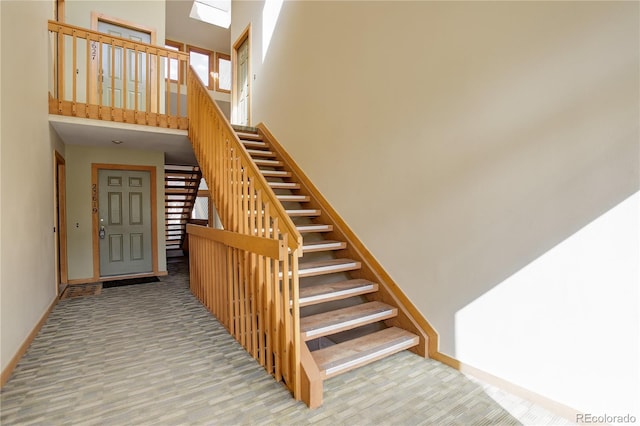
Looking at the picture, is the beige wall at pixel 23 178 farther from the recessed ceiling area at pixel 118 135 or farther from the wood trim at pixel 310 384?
the wood trim at pixel 310 384

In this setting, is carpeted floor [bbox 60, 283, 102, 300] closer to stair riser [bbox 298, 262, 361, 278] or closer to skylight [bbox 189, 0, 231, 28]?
stair riser [bbox 298, 262, 361, 278]

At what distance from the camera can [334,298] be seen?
8.73ft

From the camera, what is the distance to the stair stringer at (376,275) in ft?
8.26

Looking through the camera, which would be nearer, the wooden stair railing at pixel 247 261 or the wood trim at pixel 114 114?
the wooden stair railing at pixel 247 261

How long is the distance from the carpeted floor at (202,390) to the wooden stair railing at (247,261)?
0.63ft

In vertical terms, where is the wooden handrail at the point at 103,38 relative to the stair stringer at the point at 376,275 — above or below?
above

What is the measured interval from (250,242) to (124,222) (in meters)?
4.10

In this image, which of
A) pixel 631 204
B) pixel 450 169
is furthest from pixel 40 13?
pixel 631 204

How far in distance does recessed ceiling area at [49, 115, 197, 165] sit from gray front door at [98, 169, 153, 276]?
0.56 m

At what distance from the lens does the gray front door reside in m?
5.19

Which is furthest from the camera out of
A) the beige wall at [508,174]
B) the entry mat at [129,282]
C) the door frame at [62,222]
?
the entry mat at [129,282]

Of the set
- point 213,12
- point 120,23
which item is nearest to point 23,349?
point 120,23

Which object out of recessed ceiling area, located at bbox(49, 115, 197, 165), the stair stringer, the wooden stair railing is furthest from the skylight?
the stair stringer

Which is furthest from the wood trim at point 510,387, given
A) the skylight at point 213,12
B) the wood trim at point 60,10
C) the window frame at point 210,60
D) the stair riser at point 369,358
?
the window frame at point 210,60
